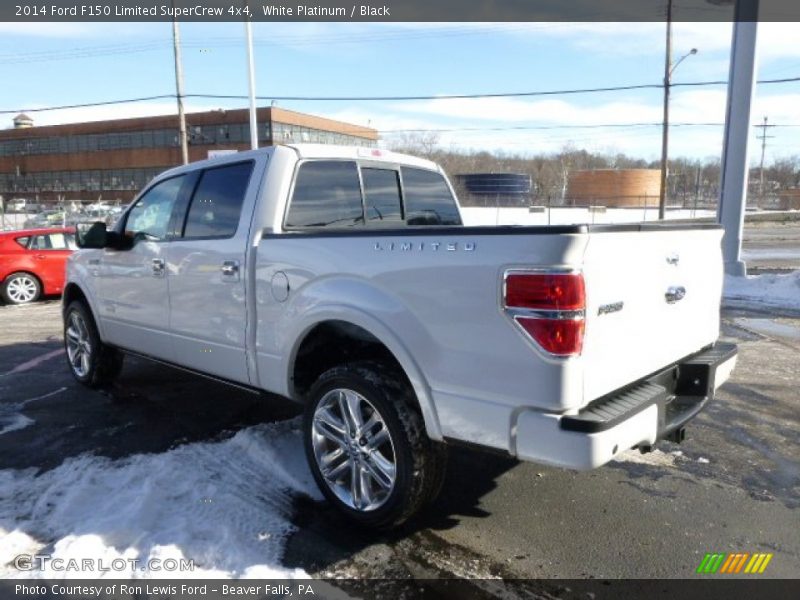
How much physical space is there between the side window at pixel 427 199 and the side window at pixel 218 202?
1.28m

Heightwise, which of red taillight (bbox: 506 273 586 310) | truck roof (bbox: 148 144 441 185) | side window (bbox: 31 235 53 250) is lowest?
side window (bbox: 31 235 53 250)

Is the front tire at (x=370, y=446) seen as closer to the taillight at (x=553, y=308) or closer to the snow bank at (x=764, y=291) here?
the taillight at (x=553, y=308)

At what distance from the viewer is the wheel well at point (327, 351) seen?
3.38 metres

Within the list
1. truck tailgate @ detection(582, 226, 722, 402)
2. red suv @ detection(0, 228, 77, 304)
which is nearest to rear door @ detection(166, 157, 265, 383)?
truck tailgate @ detection(582, 226, 722, 402)

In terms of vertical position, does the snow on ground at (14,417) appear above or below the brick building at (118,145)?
below

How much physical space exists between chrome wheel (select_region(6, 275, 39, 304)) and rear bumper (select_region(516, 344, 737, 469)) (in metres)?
12.1

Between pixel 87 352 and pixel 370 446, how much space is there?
12.9 ft

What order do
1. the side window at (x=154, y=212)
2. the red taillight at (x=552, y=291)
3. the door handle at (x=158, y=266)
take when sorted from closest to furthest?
the red taillight at (x=552, y=291), the door handle at (x=158, y=266), the side window at (x=154, y=212)

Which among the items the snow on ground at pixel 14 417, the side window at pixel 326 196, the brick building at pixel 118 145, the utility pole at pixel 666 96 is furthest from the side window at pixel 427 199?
the brick building at pixel 118 145

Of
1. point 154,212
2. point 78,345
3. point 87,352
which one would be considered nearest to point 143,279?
point 154,212

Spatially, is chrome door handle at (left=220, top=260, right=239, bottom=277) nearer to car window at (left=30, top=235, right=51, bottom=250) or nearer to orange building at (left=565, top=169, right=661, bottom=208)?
car window at (left=30, top=235, right=51, bottom=250)

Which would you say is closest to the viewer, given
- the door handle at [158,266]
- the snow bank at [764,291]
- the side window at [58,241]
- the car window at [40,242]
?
the door handle at [158,266]

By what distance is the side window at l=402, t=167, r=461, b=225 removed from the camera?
15.5 ft

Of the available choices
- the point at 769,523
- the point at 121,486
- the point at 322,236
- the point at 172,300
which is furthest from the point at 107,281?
the point at 769,523
